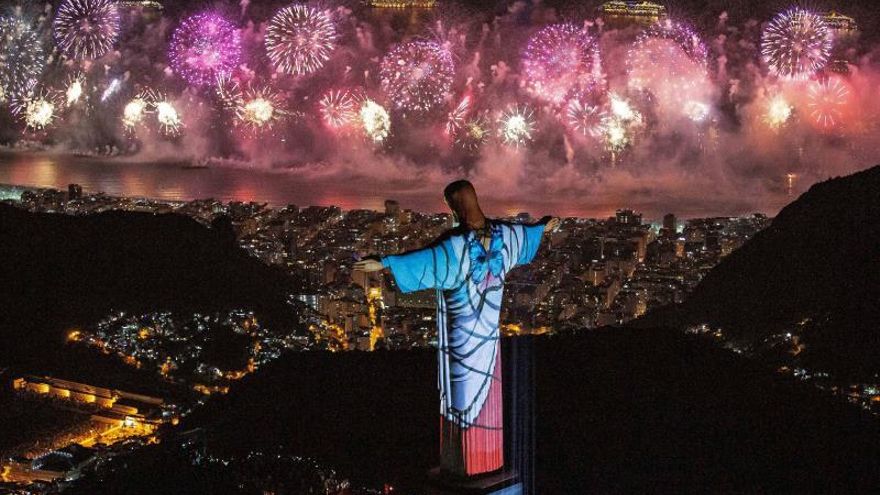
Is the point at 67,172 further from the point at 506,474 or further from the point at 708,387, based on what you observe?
the point at 506,474

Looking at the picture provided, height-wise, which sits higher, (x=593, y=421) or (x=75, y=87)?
(x=75, y=87)

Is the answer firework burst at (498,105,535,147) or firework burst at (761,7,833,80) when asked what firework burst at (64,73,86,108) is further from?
firework burst at (761,7,833,80)

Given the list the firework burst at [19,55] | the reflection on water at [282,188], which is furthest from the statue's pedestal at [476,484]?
the firework burst at [19,55]

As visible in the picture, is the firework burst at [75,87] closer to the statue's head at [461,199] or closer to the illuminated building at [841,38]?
the illuminated building at [841,38]

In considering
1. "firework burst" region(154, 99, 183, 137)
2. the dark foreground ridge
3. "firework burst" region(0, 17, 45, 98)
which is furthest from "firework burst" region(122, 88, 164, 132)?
the dark foreground ridge

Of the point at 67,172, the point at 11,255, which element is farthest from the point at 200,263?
the point at 67,172

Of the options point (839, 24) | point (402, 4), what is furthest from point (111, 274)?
point (839, 24)

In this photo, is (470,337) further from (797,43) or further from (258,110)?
(258,110)
